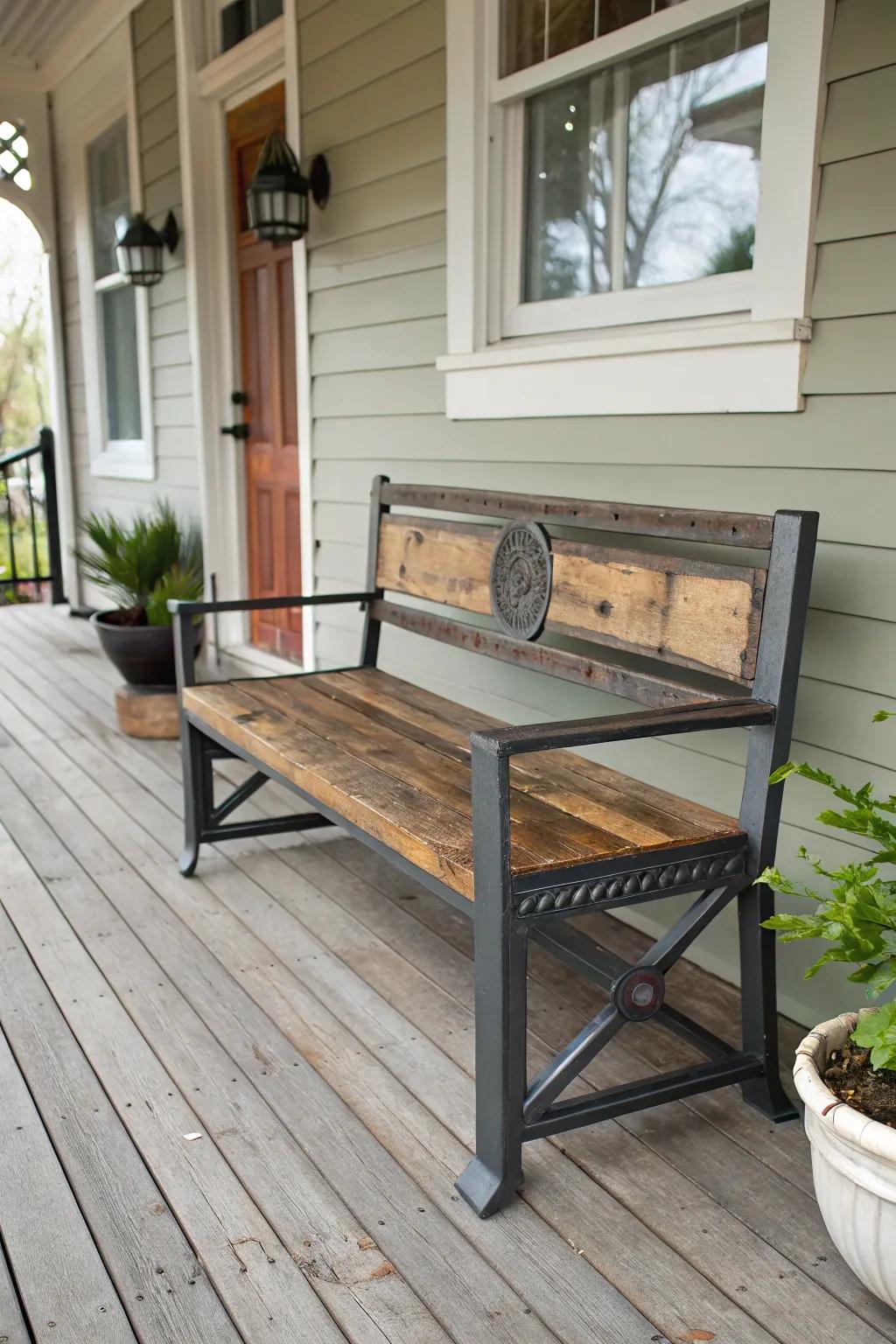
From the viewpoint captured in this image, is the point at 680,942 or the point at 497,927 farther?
the point at 680,942

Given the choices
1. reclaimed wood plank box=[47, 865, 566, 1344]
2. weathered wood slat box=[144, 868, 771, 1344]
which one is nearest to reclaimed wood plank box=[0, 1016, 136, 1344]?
reclaimed wood plank box=[47, 865, 566, 1344]

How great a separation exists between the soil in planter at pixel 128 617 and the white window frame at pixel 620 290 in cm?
175

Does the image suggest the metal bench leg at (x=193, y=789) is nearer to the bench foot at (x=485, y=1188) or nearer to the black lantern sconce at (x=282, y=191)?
the bench foot at (x=485, y=1188)

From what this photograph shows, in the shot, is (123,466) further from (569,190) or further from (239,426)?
(569,190)

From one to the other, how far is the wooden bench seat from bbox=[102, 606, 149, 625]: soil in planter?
5.13 feet

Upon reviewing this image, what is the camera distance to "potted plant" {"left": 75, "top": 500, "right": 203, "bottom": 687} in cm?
407

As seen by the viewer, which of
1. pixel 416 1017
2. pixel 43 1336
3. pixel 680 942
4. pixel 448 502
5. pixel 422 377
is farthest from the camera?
pixel 422 377

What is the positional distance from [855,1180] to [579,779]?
859 millimetres

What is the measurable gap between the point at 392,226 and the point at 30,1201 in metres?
2.66

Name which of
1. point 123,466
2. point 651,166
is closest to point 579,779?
point 651,166

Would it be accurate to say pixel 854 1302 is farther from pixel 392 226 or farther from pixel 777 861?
pixel 392 226

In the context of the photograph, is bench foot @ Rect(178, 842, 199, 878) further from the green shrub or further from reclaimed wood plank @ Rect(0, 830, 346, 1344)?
the green shrub

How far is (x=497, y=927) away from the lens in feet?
5.24

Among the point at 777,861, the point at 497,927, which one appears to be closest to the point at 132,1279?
the point at 497,927
